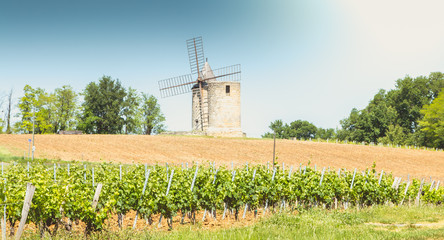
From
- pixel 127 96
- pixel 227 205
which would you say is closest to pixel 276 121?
pixel 127 96

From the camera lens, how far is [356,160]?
40250mm

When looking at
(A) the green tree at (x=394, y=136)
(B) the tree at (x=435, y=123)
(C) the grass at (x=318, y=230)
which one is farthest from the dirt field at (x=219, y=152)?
(A) the green tree at (x=394, y=136)

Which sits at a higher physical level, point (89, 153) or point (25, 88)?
point (25, 88)

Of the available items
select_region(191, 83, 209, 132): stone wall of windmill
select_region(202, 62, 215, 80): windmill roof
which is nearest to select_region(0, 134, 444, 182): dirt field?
select_region(191, 83, 209, 132): stone wall of windmill

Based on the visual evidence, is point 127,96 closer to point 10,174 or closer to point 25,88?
point 25,88

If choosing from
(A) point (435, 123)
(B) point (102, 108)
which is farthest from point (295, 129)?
(B) point (102, 108)

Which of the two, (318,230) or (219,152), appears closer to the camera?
(318,230)

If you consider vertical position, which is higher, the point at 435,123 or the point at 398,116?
the point at 398,116

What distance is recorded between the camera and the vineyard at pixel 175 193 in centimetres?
995

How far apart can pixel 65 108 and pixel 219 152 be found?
38386 millimetres

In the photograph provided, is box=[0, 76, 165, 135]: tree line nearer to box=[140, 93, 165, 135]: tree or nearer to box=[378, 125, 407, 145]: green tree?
box=[140, 93, 165, 135]: tree

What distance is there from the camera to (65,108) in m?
67.0

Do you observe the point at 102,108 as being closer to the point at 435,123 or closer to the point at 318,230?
the point at 435,123

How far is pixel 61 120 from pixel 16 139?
2476 centimetres
